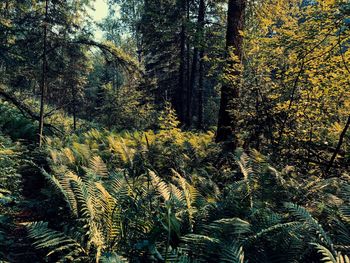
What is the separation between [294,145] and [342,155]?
2.63 feet

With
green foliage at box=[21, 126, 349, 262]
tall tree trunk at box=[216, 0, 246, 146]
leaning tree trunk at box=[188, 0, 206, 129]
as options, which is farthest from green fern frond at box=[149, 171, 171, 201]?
leaning tree trunk at box=[188, 0, 206, 129]

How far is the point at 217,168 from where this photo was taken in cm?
593

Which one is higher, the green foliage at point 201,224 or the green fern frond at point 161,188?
the green fern frond at point 161,188

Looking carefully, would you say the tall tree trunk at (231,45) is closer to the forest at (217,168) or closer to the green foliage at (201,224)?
the forest at (217,168)

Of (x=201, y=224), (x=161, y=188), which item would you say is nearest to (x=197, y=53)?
(x=161, y=188)

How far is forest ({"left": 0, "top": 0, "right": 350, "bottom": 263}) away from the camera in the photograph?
2.78m

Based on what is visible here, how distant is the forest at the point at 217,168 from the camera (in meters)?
2.78

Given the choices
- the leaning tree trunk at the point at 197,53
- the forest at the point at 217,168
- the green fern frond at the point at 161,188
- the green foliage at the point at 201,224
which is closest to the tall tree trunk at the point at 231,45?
the forest at the point at 217,168

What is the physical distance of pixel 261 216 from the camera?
304 centimetres

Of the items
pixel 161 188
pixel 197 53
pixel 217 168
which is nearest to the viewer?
pixel 161 188

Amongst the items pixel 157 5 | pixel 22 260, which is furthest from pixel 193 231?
pixel 157 5

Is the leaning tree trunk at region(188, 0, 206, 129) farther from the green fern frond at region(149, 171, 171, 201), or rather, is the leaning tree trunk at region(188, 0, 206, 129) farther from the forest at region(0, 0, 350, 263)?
the green fern frond at region(149, 171, 171, 201)

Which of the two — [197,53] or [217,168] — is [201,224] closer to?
[217,168]

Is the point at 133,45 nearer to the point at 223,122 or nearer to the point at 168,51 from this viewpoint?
the point at 168,51
